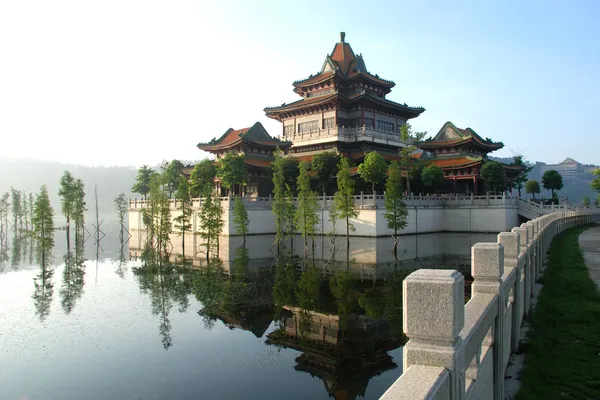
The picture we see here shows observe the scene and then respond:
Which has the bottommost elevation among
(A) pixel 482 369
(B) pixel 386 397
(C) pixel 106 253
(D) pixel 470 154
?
(C) pixel 106 253

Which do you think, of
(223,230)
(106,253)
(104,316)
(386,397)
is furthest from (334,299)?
(106,253)

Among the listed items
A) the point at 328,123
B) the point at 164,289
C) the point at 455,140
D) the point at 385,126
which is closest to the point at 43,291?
the point at 164,289

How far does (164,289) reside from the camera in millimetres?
23547

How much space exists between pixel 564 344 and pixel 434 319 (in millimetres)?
6216

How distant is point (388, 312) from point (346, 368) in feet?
19.6

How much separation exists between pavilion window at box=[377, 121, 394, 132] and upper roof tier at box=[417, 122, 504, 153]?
484 centimetres

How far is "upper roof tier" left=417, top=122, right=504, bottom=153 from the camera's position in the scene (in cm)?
4872

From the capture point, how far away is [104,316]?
18.4 meters

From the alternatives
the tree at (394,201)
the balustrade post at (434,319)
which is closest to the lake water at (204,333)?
the balustrade post at (434,319)

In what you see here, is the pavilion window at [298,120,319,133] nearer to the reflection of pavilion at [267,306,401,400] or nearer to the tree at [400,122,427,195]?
the tree at [400,122,427,195]

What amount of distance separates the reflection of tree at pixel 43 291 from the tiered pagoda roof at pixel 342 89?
104 ft

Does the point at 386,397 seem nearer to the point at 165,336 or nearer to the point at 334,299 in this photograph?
the point at 165,336

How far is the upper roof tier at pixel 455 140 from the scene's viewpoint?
4872 centimetres

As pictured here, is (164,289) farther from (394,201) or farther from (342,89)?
(342,89)
